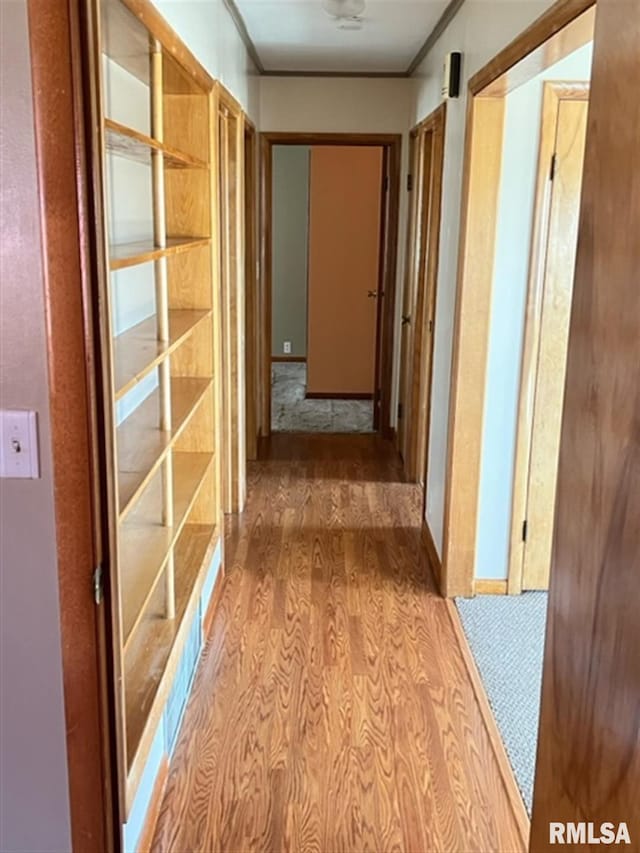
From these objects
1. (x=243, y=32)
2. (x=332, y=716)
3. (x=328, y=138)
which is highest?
(x=243, y=32)

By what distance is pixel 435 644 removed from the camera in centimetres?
295

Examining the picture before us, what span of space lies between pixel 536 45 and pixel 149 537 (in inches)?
67.7

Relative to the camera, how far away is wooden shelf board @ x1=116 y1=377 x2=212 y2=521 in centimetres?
180

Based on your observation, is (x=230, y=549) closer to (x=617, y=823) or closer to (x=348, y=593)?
(x=348, y=593)

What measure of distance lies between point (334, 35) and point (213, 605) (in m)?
2.83

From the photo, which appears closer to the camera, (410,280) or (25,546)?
(25,546)

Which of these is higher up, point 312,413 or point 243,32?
point 243,32

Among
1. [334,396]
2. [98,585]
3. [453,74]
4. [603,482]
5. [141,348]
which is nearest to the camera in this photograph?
[603,482]

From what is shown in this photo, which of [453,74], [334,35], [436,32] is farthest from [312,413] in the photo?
[453,74]

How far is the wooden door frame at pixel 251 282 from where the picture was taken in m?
4.66

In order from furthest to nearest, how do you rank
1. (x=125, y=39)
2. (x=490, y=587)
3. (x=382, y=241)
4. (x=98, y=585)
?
(x=382, y=241)
(x=490, y=587)
(x=125, y=39)
(x=98, y=585)

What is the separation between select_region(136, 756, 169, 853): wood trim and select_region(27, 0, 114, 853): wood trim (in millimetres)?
629

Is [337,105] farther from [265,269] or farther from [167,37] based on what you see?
[167,37]

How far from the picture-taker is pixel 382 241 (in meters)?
5.36
